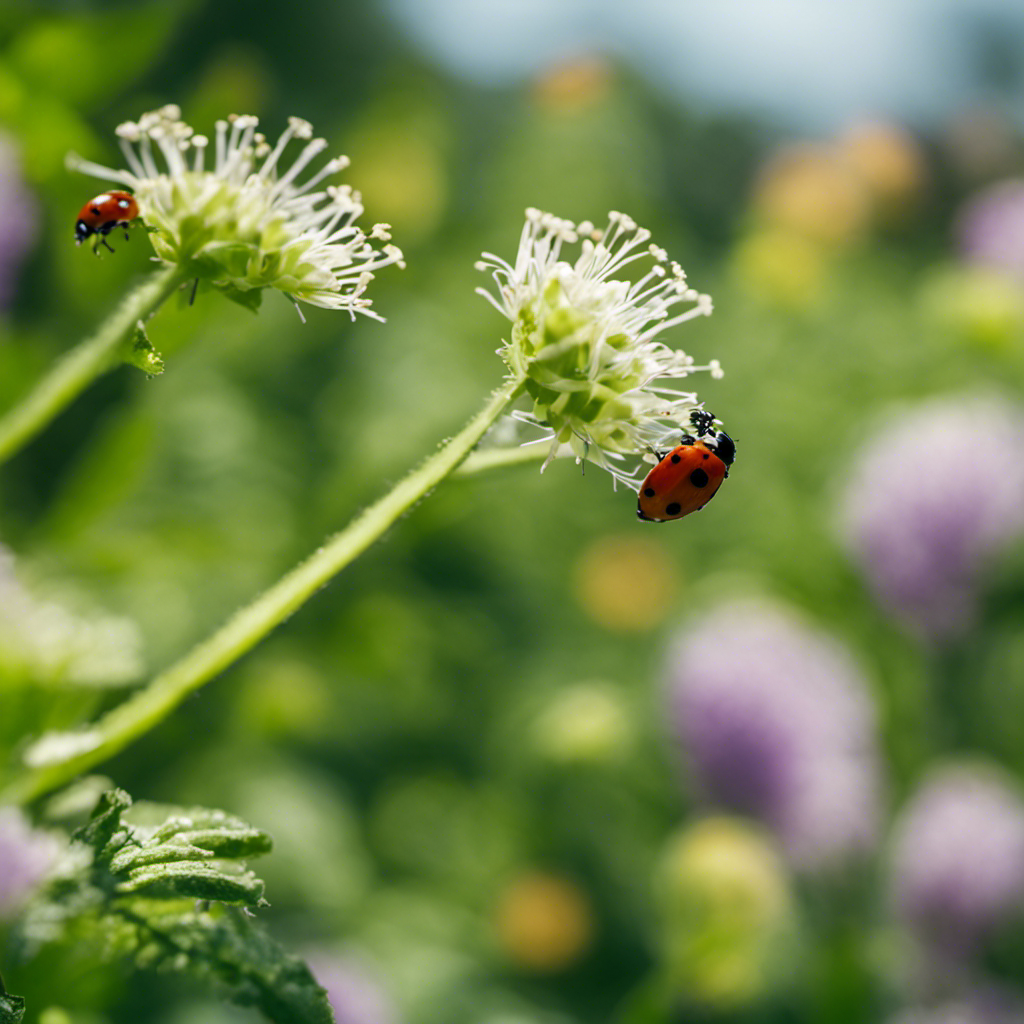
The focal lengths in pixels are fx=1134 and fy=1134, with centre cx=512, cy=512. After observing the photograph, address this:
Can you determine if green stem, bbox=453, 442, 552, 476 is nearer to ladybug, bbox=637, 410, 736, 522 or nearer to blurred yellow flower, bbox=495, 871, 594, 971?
ladybug, bbox=637, 410, 736, 522

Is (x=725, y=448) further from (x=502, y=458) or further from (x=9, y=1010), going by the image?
(x=9, y=1010)

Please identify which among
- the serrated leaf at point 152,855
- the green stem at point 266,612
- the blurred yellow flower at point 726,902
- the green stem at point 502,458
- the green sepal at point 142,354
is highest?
the blurred yellow flower at point 726,902

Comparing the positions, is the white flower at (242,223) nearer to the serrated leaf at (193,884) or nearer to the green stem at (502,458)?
the green stem at (502,458)

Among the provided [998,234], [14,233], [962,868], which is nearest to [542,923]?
[962,868]

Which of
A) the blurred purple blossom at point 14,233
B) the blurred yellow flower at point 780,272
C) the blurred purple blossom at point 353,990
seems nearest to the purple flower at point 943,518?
the blurred yellow flower at point 780,272

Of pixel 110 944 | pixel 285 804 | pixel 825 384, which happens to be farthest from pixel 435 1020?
pixel 825 384

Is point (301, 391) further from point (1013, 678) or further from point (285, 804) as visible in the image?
point (1013, 678)
